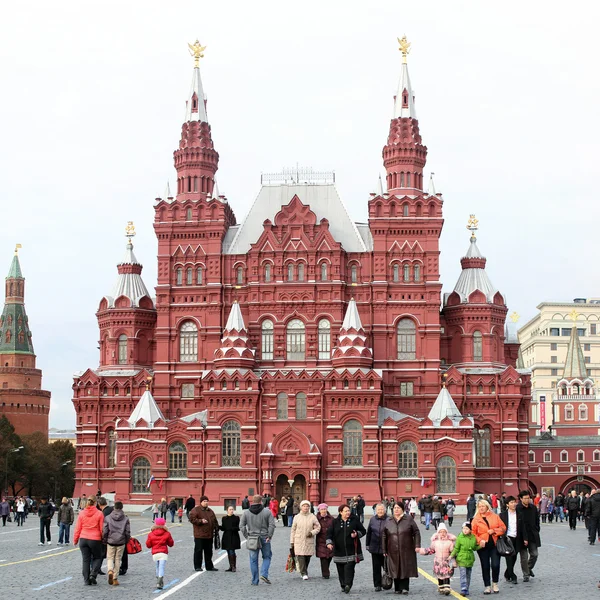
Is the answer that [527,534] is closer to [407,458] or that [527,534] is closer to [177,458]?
[407,458]

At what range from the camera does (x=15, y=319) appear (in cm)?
15375

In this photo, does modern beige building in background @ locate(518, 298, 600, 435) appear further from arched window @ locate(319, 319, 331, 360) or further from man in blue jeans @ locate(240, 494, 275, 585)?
man in blue jeans @ locate(240, 494, 275, 585)

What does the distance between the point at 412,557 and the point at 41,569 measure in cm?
1122

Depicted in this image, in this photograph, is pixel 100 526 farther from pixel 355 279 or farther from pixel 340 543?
pixel 355 279

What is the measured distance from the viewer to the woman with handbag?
23203 mm

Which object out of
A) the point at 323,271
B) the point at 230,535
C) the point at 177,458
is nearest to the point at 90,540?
the point at 230,535

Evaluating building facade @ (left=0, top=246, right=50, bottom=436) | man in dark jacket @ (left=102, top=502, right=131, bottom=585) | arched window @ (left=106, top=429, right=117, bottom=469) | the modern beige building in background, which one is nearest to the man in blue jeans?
man in dark jacket @ (left=102, top=502, right=131, bottom=585)

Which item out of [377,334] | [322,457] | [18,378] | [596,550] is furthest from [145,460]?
[18,378]

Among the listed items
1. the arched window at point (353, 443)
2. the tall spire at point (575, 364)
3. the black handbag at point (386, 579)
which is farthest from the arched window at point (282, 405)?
the black handbag at point (386, 579)

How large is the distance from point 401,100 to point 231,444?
31314mm

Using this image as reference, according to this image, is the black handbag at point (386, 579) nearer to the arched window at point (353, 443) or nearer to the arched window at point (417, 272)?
the arched window at point (353, 443)

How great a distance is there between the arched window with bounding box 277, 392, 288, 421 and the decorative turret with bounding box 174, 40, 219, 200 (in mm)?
18131

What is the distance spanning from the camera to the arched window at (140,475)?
80.8m

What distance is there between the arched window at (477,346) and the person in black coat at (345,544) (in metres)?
62.1
